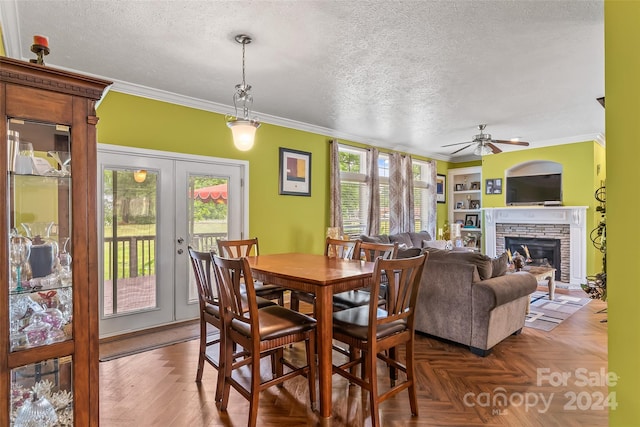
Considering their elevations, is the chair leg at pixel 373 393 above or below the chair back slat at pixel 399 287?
below

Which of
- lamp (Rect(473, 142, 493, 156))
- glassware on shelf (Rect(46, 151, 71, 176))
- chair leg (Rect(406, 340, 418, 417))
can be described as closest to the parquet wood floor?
chair leg (Rect(406, 340, 418, 417))

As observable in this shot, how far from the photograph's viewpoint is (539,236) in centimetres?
659

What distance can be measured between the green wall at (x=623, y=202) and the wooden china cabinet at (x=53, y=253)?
2115 millimetres

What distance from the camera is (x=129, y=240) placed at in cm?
373

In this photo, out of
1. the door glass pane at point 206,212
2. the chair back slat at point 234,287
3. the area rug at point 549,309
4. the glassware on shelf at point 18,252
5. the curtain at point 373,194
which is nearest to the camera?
the glassware on shelf at point 18,252

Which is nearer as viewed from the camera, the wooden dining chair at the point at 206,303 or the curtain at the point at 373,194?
the wooden dining chair at the point at 206,303

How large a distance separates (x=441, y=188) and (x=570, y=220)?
106 inches

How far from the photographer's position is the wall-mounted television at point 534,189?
6.40 metres

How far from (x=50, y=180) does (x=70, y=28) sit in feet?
5.49

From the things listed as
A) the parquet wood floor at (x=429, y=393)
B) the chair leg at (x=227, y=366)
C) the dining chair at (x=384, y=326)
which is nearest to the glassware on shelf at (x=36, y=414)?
the parquet wood floor at (x=429, y=393)

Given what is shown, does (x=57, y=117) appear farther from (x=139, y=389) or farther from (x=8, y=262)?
(x=139, y=389)

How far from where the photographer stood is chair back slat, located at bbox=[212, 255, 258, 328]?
6.40ft

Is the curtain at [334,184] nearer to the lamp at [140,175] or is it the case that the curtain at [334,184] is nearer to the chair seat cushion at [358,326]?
the lamp at [140,175]

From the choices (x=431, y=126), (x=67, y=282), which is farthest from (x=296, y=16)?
(x=431, y=126)
